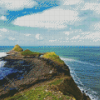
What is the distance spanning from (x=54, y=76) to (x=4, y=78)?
1236 cm

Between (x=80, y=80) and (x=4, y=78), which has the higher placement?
(x=4, y=78)

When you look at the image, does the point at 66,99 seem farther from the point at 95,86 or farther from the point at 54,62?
the point at 95,86

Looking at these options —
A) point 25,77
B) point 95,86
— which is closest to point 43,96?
point 25,77

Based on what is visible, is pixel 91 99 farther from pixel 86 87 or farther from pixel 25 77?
pixel 25 77

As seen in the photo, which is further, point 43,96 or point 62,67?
point 62,67

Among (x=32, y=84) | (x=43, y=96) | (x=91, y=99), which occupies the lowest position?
(x=91, y=99)

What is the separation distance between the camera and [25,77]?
2125 centimetres

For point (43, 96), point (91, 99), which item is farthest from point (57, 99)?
point (91, 99)

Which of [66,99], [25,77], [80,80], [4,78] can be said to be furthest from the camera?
[80,80]

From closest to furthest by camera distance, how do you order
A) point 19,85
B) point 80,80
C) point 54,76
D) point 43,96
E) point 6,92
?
1. point 43,96
2. point 6,92
3. point 19,85
4. point 54,76
5. point 80,80

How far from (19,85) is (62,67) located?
14099mm

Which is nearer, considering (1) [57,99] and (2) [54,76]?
(1) [57,99]

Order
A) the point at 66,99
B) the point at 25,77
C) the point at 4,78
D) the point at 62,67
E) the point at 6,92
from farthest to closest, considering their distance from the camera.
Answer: the point at 62,67
the point at 25,77
the point at 4,78
the point at 6,92
the point at 66,99

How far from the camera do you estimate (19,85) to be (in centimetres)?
1748
